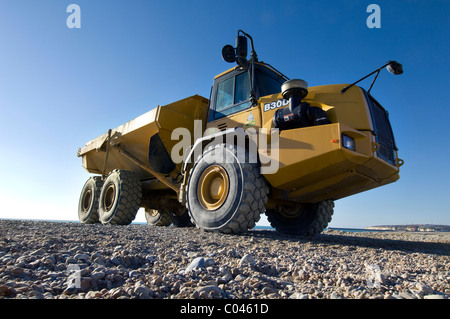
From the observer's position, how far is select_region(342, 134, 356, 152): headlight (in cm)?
311

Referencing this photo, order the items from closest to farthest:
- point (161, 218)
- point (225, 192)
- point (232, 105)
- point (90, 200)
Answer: point (225, 192)
point (232, 105)
point (90, 200)
point (161, 218)

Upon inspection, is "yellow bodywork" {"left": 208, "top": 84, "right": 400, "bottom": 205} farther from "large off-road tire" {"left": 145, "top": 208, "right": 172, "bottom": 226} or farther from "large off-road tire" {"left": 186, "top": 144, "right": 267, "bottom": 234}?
"large off-road tire" {"left": 145, "top": 208, "right": 172, "bottom": 226}

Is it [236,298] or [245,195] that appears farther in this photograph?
[245,195]

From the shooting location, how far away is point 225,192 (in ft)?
11.9

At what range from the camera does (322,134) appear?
10.4 ft

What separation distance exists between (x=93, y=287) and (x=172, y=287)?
0.36m

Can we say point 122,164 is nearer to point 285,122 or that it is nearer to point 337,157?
point 285,122

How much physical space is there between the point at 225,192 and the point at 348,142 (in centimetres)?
165

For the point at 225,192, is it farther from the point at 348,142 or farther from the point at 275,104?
the point at 348,142

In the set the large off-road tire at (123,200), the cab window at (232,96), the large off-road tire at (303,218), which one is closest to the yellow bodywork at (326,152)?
the cab window at (232,96)

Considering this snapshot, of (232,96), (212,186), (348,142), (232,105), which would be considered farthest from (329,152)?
(232,96)
